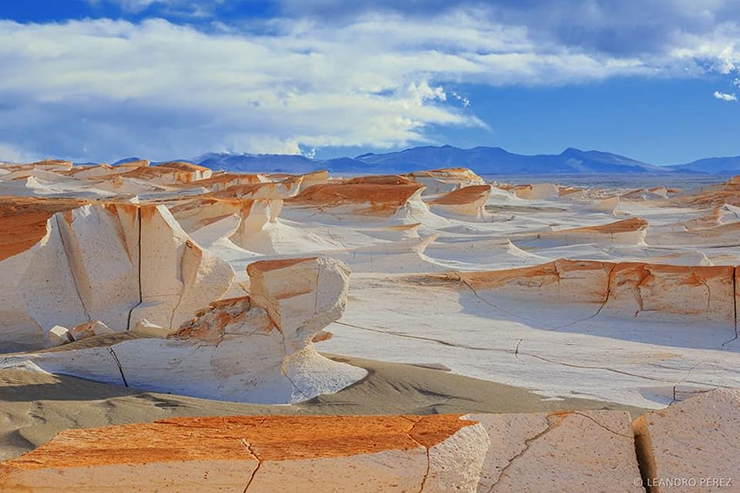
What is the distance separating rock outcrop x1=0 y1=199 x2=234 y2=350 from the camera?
7.16 m

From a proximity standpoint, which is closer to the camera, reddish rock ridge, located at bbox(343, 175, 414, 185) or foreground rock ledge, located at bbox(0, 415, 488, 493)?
foreground rock ledge, located at bbox(0, 415, 488, 493)

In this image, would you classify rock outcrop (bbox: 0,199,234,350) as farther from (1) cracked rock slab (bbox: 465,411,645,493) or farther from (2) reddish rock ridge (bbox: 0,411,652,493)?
(1) cracked rock slab (bbox: 465,411,645,493)

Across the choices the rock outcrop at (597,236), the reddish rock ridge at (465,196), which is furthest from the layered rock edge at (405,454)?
the reddish rock ridge at (465,196)

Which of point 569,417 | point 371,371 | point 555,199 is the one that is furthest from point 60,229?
point 555,199

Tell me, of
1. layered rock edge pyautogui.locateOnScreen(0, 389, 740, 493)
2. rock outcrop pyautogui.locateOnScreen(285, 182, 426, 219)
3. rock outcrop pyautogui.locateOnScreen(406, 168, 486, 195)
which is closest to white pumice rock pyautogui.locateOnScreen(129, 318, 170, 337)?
layered rock edge pyautogui.locateOnScreen(0, 389, 740, 493)

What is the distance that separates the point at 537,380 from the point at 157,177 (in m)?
31.6

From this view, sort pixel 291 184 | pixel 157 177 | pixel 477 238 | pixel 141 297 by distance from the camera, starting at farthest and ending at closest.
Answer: pixel 157 177, pixel 291 184, pixel 477 238, pixel 141 297

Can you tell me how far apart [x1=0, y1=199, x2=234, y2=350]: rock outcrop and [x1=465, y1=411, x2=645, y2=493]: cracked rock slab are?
5.26m

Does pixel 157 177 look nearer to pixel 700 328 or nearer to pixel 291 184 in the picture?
pixel 291 184

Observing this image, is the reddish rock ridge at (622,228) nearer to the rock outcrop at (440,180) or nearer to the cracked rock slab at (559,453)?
the cracked rock slab at (559,453)

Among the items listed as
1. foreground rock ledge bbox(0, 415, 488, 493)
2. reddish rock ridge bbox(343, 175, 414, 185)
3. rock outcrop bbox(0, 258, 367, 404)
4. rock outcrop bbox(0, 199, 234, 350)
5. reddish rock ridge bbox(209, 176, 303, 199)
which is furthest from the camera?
reddish rock ridge bbox(209, 176, 303, 199)

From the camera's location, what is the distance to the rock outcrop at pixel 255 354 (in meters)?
5.21

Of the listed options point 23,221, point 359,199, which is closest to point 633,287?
point 23,221

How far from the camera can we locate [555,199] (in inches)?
1460
